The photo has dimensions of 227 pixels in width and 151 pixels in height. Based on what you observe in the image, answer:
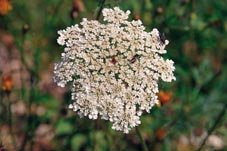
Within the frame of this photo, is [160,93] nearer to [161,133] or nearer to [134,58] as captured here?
[161,133]

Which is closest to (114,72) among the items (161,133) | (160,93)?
(160,93)

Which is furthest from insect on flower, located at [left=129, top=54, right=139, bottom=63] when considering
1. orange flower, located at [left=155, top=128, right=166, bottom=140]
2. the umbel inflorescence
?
orange flower, located at [left=155, top=128, right=166, bottom=140]

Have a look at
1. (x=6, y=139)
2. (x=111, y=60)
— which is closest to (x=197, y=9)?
(x=6, y=139)

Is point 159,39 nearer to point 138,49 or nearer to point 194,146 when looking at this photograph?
point 138,49

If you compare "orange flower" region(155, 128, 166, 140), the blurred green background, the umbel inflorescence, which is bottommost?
the umbel inflorescence

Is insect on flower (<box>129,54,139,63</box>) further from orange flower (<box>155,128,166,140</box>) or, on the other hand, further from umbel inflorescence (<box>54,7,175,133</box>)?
orange flower (<box>155,128,166,140</box>)
